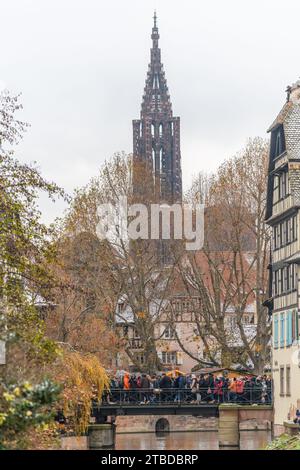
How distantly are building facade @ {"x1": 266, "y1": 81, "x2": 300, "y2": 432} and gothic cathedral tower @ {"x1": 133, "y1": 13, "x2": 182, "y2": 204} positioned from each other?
247 ft

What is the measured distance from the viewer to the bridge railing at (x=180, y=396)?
6209 centimetres

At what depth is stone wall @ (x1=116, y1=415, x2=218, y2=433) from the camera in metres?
82.7

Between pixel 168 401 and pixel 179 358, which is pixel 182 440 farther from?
pixel 179 358

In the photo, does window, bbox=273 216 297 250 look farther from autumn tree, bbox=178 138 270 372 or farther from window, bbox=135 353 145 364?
window, bbox=135 353 145 364

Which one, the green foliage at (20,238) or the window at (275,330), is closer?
the green foliage at (20,238)

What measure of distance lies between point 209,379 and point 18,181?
111 feet

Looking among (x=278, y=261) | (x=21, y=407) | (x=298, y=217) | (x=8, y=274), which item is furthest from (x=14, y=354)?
(x=278, y=261)

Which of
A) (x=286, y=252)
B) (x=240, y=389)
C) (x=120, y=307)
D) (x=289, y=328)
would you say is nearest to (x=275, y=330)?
(x=240, y=389)

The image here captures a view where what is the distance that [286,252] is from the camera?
2371 inches

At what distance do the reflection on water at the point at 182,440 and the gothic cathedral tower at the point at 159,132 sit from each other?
61552 mm

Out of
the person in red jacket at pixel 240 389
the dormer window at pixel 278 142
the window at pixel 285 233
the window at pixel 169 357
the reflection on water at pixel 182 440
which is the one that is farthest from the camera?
the window at pixel 169 357

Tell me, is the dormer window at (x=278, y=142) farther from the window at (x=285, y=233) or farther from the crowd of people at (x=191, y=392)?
the crowd of people at (x=191, y=392)

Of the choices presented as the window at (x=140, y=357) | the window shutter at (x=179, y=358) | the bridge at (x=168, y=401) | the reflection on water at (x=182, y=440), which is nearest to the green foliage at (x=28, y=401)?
the reflection on water at (x=182, y=440)

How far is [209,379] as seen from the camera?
63594mm
